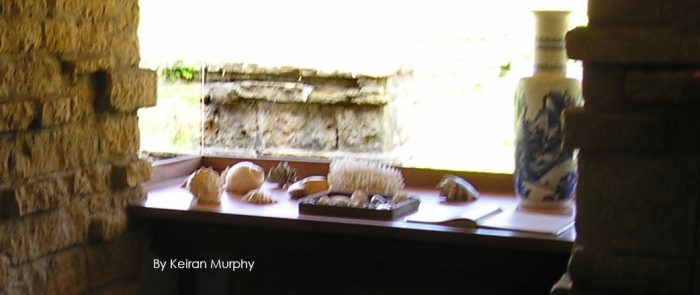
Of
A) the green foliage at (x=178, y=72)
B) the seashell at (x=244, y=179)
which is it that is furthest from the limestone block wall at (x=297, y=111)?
the seashell at (x=244, y=179)

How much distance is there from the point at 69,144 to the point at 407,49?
230cm

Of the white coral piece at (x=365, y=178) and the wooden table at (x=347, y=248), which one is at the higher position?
the white coral piece at (x=365, y=178)

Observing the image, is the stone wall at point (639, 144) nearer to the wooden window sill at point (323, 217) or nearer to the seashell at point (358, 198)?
the wooden window sill at point (323, 217)

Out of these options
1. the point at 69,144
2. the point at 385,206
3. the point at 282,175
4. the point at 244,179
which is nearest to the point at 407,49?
the point at 282,175

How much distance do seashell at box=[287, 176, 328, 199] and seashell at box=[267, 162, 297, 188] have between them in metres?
0.12

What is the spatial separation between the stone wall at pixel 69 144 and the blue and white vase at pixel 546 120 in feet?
2.62

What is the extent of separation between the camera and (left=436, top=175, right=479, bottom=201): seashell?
2.13m

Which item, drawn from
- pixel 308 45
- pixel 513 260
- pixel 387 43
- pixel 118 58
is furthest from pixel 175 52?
pixel 513 260

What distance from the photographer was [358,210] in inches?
74.9

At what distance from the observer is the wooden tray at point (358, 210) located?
188cm

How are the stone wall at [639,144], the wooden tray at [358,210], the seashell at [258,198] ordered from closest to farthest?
the stone wall at [639,144], the wooden tray at [358,210], the seashell at [258,198]

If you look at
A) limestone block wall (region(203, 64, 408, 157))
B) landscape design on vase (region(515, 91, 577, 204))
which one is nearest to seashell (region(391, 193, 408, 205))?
landscape design on vase (region(515, 91, 577, 204))

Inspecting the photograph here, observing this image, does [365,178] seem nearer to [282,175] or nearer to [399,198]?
[399,198]

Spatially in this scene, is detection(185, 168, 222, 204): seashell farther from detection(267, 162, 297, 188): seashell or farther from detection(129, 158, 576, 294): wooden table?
detection(267, 162, 297, 188): seashell
